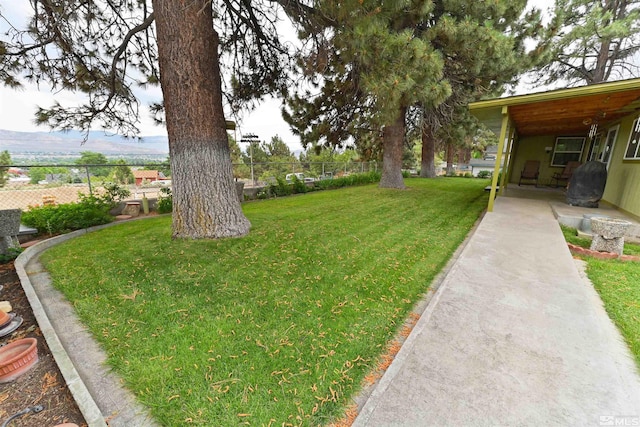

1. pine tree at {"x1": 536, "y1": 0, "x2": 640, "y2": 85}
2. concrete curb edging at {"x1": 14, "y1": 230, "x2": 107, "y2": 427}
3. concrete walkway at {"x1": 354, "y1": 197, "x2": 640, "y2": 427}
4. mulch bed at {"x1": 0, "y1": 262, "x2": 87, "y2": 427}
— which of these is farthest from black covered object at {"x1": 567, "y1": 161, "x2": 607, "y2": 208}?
mulch bed at {"x1": 0, "y1": 262, "x2": 87, "y2": 427}

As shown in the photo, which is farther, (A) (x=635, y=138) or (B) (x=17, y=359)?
(A) (x=635, y=138)

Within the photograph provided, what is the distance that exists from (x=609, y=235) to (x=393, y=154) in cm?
760

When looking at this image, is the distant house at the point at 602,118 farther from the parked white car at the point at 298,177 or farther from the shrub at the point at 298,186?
the parked white car at the point at 298,177

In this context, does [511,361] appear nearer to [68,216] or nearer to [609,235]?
[609,235]

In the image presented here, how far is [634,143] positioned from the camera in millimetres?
5488

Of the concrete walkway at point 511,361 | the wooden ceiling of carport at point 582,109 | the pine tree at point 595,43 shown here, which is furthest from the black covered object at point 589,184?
the pine tree at point 595,43

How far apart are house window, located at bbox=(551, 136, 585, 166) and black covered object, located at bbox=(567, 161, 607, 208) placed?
18.2 ft

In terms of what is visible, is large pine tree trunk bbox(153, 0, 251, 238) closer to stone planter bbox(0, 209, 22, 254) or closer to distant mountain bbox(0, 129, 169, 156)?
distant mountain bbox(0, 129, 169, 156)

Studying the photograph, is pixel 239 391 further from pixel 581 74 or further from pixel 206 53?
pixel 581 74

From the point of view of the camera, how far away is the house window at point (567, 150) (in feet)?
33.1

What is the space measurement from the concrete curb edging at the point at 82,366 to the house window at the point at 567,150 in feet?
47.0

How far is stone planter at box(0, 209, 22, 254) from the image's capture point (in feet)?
10.9

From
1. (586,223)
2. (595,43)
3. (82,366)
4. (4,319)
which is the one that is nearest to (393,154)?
(586,223)

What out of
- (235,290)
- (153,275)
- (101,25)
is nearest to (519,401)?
(235,290)
